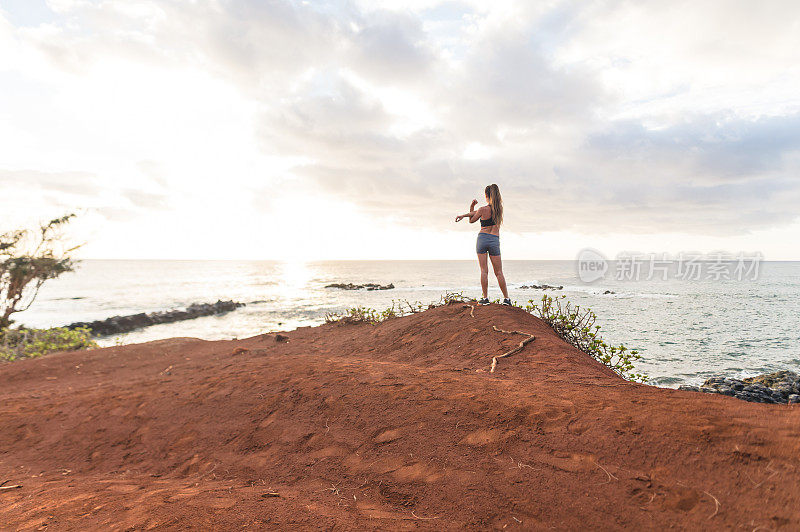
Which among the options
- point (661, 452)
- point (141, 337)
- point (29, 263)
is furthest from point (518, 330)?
point (141, 337)

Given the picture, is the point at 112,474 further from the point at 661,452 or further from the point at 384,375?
the point at 661,452

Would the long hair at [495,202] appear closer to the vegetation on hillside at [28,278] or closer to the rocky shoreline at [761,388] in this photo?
the rocky shoreline at [761,388]

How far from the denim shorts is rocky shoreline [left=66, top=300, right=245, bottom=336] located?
2379cm

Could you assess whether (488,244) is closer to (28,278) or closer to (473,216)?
(473,216)

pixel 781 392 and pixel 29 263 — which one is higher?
pixel 29 263

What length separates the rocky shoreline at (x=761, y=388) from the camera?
823cm

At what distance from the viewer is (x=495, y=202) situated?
27.2 feet

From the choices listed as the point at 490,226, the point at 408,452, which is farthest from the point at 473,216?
the point at 408,452

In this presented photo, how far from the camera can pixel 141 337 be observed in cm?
2100

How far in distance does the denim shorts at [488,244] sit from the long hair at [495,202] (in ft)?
1.19

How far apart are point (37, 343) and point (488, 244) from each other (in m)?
15.0

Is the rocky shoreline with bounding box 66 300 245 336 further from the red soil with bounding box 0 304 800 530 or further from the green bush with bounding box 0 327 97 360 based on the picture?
the red soil with bounding box 0 304 800 530

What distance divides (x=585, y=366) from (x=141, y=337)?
77.0 ft

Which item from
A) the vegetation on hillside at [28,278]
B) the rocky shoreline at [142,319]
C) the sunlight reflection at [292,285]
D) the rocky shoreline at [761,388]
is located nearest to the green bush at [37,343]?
the vegetation on hillside at [28,278]
